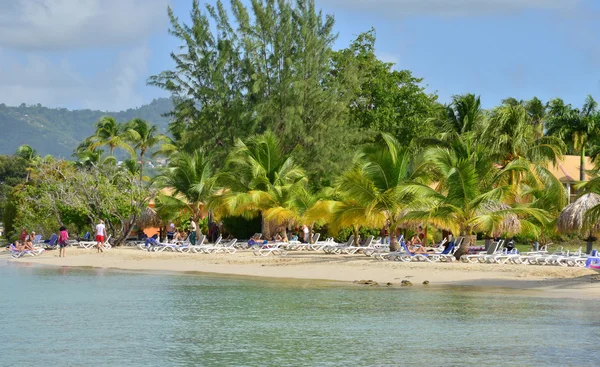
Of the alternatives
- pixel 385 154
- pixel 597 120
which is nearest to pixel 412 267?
pixel 385 154

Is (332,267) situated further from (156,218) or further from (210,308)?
(156,218)

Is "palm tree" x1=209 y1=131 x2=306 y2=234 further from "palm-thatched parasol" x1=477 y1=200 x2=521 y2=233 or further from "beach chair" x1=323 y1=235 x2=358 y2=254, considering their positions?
"palm-thatched parasol" x1=477 y1=200 x2=521 y2=233

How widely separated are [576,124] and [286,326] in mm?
39690

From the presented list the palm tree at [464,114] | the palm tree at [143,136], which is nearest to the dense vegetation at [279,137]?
the palm tree at [464,114]

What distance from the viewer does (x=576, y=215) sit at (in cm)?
2850

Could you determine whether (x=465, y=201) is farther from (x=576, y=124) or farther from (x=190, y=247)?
(x=576, y=124)

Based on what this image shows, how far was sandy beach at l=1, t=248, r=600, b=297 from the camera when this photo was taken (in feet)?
77.4

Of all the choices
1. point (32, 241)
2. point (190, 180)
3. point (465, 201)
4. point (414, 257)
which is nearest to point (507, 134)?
point (465, 201)

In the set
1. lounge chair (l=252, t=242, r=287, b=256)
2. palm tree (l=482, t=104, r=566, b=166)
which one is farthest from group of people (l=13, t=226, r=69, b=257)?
palm tree (l=482, t=104, r=566, b=166)

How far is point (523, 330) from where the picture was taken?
1611cm

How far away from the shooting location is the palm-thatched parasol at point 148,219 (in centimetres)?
4344

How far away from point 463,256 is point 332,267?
14.2 feet

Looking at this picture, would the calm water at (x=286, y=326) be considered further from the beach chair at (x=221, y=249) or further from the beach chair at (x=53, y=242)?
the beach chair at (x=53, y=242)

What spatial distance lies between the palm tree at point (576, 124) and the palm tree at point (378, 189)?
946 inches
